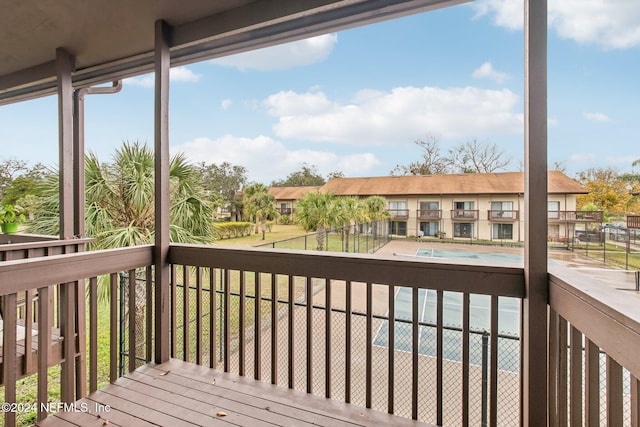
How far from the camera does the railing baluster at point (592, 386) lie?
38.5 inches

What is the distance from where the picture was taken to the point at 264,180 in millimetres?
2803

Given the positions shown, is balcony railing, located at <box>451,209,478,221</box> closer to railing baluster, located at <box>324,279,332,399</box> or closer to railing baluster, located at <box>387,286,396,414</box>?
railing baluster, located at <box>387,286,396,414</box>

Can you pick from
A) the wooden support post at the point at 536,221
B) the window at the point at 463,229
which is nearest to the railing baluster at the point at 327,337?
the window at the point at 463,229

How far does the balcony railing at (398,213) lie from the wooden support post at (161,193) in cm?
154

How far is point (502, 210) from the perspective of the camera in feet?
5.63

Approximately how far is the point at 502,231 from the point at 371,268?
72cm

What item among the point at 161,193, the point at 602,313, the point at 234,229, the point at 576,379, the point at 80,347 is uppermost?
the point at 161,193

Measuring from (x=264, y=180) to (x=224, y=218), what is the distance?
0.70 m

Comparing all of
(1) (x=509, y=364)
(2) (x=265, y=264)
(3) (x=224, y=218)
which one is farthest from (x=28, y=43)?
(1) (x=509, y=364)

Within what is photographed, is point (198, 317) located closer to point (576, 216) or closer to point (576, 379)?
point (576, 379)

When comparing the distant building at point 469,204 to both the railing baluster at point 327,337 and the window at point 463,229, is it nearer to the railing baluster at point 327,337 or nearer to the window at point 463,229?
the window at point 463,229

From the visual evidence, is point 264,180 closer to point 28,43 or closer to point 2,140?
point 28,43

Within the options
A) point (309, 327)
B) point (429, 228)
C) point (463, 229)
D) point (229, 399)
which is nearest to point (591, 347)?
point (463, 229)

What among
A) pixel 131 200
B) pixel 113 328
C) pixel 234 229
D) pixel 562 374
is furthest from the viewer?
pixel 131 200
